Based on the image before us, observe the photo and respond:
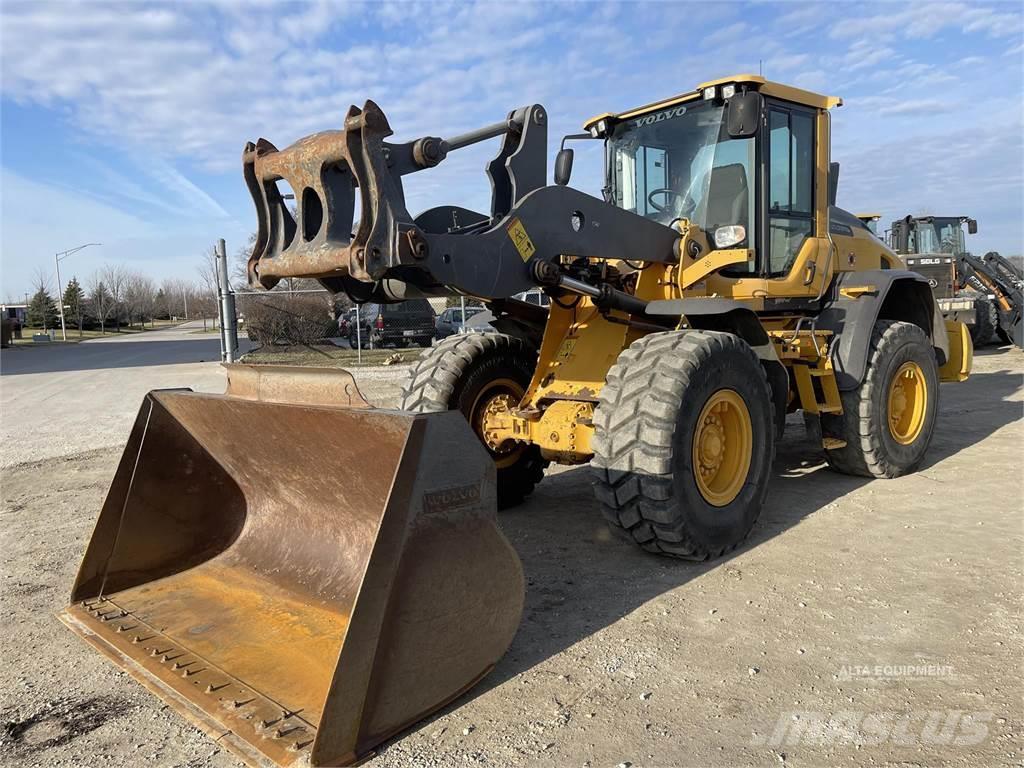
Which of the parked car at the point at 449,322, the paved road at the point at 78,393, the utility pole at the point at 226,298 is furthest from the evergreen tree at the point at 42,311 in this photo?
the utility pole at the point at 226,298

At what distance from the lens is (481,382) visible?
214 inches

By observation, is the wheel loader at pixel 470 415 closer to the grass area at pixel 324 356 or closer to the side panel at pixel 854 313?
the side panel at pixel 854 313

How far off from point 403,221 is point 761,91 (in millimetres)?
3392

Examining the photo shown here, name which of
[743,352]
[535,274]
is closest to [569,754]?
[535,274]

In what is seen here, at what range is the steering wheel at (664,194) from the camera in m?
5.59

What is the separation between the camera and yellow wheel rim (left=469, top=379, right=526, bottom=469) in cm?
542

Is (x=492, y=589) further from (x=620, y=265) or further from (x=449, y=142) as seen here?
(x=620, y=265)

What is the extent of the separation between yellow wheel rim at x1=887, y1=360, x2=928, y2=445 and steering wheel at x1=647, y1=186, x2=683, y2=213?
258 centimetres

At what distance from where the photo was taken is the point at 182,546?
4.17m

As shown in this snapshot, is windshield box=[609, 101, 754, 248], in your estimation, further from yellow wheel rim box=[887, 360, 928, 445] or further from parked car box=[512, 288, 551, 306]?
yellow wheel rim box=[887, 360, 928, 445]

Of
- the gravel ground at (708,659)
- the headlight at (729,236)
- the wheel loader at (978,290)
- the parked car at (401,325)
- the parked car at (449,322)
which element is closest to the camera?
the gravel ground at (708,659)

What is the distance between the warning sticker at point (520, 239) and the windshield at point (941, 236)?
18.7 metres

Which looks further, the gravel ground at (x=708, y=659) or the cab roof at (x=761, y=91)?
the cab roof at (x=761, y=91)

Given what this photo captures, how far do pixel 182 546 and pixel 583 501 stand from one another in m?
2.89
